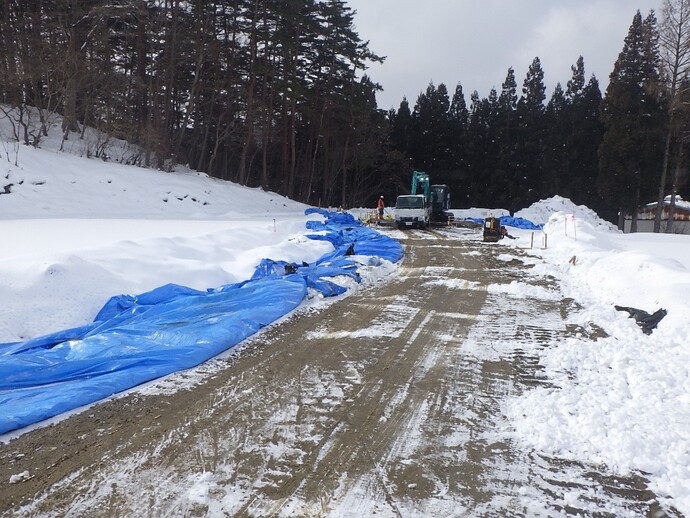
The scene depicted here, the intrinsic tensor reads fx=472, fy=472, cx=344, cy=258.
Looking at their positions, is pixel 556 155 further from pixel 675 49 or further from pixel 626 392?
pixel 626 392

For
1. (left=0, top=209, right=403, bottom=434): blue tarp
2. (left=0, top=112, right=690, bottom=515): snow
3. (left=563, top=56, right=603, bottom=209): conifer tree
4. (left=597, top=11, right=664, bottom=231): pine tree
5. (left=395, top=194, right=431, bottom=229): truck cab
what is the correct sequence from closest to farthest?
(left=0, top=112, right=690, bottom=515): snow
(left=0, top=209, right=403, bottom=434): blue tarp
(left=395, top=194, right=431, bottom=229): truck cab
(left=597, top=11, right=664, bottom=231): pine tree
(left=563, top=56, right=603, bottom=209): conifer tree

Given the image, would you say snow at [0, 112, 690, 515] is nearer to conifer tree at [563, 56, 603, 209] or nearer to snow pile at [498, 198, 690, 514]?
snow pile at [498, 198, 690, 514]

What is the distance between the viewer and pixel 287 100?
1471 inches

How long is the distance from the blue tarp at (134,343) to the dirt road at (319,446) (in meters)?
0.29

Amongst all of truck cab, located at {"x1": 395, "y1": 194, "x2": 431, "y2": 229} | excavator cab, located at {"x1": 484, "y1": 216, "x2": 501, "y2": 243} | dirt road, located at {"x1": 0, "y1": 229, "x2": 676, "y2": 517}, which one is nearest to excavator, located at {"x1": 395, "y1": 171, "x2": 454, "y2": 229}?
truck cab, located at {"x1": 395, "y1": 194, "x2": 431, "y2": 229}

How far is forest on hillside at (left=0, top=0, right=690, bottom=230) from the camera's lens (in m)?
28.0

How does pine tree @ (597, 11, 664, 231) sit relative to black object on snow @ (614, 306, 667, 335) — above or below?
above

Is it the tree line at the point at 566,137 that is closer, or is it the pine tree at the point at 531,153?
the tree line at the point at 566,137

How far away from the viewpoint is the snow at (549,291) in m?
4.04

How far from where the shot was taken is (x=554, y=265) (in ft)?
Answer: 46.0

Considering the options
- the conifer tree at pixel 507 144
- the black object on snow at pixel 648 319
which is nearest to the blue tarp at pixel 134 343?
the black object on snow at pixel 648 319

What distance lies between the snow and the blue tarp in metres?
0.66

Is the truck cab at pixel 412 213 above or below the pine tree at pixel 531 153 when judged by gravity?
below

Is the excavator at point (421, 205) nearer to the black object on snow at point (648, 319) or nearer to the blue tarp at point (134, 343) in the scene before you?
the blue tarp at point (134, 343)
